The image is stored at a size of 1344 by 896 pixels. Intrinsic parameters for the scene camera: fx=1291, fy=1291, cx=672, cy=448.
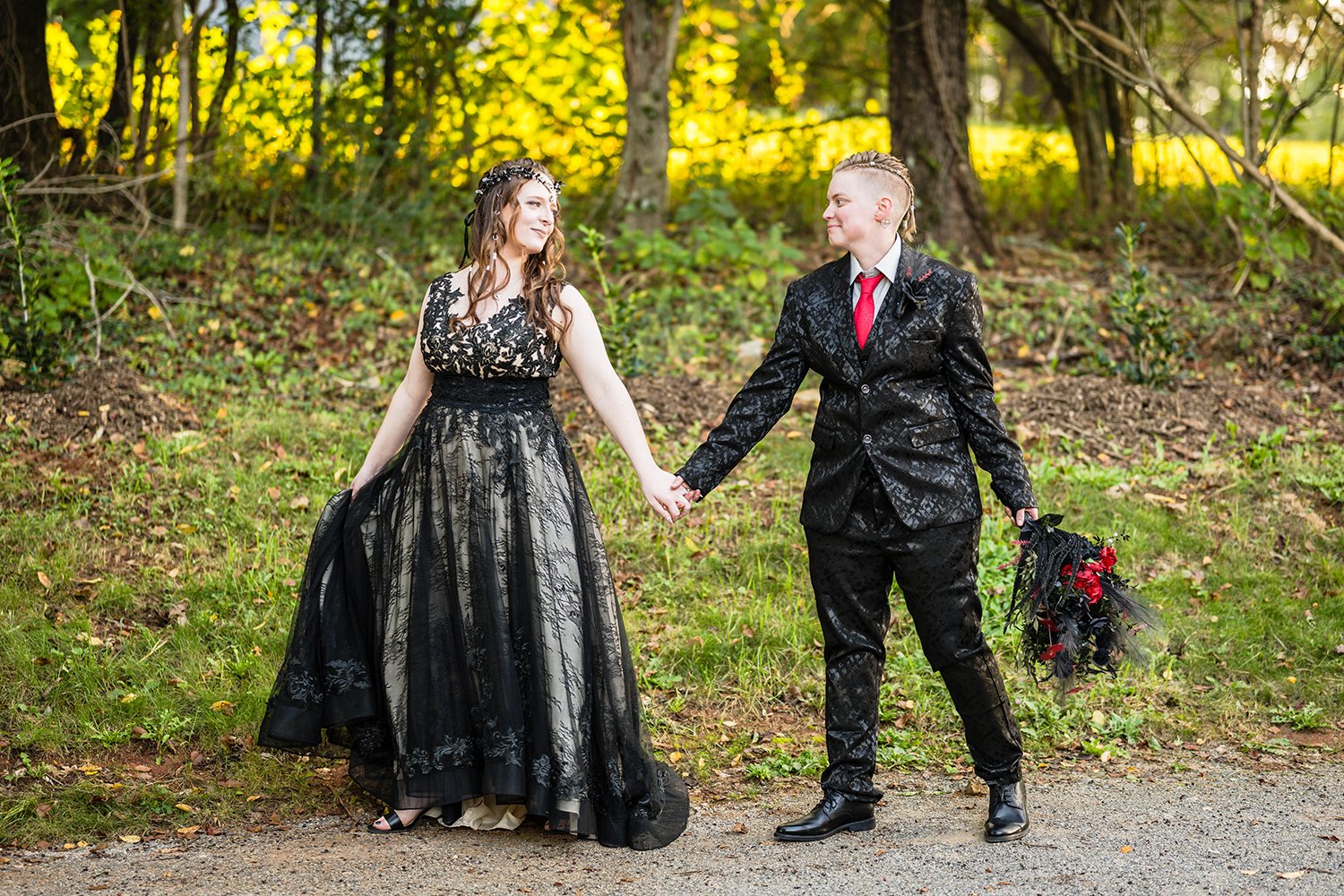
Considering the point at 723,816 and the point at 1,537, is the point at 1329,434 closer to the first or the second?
the point at 723,816

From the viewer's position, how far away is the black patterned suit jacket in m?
4.03

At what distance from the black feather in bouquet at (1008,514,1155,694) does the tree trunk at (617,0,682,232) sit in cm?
717

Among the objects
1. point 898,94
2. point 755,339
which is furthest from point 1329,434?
point 898,94

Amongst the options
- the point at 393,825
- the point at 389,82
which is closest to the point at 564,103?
the point at 389,82

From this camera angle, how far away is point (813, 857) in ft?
13.6

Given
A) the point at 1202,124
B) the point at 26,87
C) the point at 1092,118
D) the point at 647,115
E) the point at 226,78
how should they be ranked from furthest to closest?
the point at 1092,118 → the point at 647,115 → the point at 226,78 → the point at 1202,124 → the point at 26,87

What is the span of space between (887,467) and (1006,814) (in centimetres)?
125

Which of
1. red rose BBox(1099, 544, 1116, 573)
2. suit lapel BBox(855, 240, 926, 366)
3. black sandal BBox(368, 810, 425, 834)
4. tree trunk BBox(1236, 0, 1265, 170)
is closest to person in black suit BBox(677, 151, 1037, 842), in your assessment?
suit lapel BBox(855, 240, 926, 366)

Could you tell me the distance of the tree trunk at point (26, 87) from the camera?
30.6ft

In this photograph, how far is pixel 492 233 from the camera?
14.0 ft

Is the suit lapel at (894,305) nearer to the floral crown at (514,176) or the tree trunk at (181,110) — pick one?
the floral crown at (514,176)

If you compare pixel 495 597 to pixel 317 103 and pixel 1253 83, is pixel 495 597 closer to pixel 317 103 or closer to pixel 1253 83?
pixel 317 103

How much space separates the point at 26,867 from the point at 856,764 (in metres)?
2.69

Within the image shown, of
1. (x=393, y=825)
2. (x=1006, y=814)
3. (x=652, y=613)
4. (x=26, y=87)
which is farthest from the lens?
(x=26, y=87)
